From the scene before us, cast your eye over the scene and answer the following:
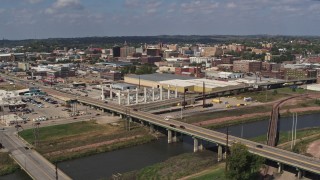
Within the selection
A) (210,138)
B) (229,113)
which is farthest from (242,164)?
(229,113)

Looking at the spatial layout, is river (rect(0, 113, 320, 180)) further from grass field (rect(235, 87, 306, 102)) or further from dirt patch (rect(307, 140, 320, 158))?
grass field (rect(235, 87, 306, 102))

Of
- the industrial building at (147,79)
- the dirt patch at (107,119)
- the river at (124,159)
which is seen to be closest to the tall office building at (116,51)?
the industrial building at (147,79)

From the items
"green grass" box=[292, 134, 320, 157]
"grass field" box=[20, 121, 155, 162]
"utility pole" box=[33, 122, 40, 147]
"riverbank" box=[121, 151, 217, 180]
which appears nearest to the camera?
"riverbank" box=[121, 151, 217, 180]

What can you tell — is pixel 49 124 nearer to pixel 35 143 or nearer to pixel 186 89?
pixel 35 143

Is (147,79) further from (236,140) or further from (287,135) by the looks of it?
(236,140)

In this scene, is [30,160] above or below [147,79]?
below

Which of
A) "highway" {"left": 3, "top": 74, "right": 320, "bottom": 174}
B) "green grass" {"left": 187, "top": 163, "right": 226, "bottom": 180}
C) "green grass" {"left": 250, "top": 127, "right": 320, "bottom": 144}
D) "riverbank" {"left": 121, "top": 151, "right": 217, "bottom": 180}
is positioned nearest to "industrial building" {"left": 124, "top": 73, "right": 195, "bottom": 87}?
"highway" {"left": 3, "top": 74, "right": 320, "bottom": 174}

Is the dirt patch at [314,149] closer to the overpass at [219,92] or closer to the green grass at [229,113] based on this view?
the green grass at [229,113]
